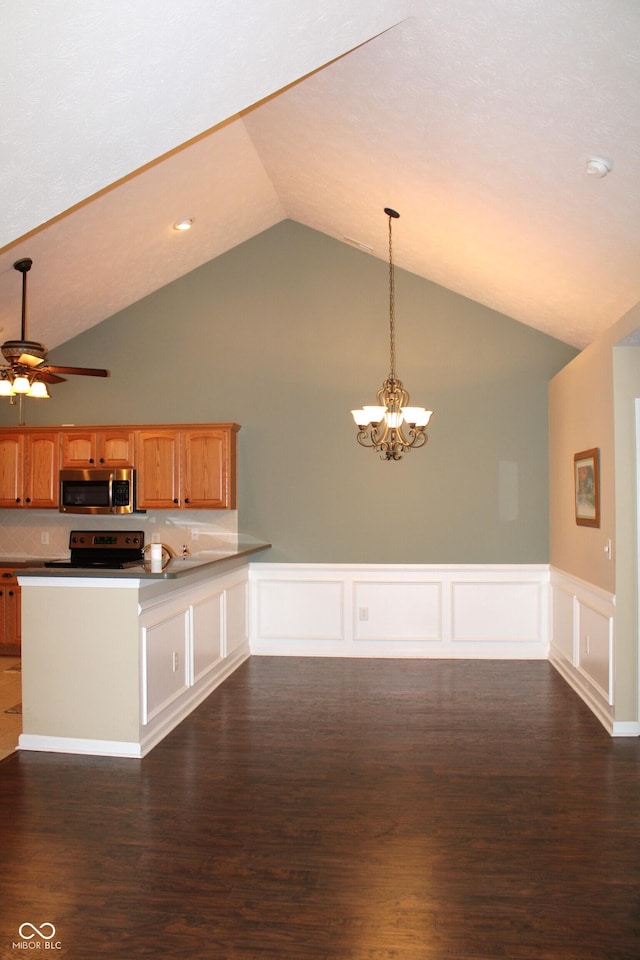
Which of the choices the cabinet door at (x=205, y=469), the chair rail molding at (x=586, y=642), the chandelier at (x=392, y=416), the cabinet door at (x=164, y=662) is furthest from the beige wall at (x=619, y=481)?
the cabinet door at (x=205, y=469)

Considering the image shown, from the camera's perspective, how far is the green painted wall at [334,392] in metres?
6.22

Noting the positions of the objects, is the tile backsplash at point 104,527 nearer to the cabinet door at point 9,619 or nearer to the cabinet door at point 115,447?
the cabinet door at point 9,619

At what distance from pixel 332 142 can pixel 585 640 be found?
152 inches

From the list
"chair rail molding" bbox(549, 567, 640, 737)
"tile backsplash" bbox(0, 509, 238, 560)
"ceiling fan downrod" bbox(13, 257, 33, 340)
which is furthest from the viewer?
"tile backsplash" bbox(0, 509, 238, 560)

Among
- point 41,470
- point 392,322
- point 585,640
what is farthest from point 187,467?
point 585,640

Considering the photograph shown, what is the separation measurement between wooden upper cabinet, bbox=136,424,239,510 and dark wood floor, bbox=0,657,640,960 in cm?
209

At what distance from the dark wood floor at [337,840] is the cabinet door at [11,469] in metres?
3.08

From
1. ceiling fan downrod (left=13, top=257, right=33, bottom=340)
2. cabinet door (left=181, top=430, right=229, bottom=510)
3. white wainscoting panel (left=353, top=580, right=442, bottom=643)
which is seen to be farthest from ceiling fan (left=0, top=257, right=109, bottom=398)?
white wainscoting panel (left=353, top=580, right=442, bottom=643)

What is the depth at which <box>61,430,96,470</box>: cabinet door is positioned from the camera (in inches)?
248

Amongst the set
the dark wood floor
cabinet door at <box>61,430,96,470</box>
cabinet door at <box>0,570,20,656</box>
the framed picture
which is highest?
cabinet door at <box>61,430,96,470</box>

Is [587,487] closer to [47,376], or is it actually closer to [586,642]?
[586,642]

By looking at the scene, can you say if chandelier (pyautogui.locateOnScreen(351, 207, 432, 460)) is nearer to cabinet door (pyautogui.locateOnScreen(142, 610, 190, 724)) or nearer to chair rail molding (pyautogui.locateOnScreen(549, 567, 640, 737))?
chair rail molding (pyautogui.locateOnScreen(549, 567, 640, 737))

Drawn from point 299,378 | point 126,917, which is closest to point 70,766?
point 126,917

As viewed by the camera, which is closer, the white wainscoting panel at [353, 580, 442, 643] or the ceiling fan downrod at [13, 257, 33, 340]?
the ceiling fan downrod at [13, 257, 33, 340]
